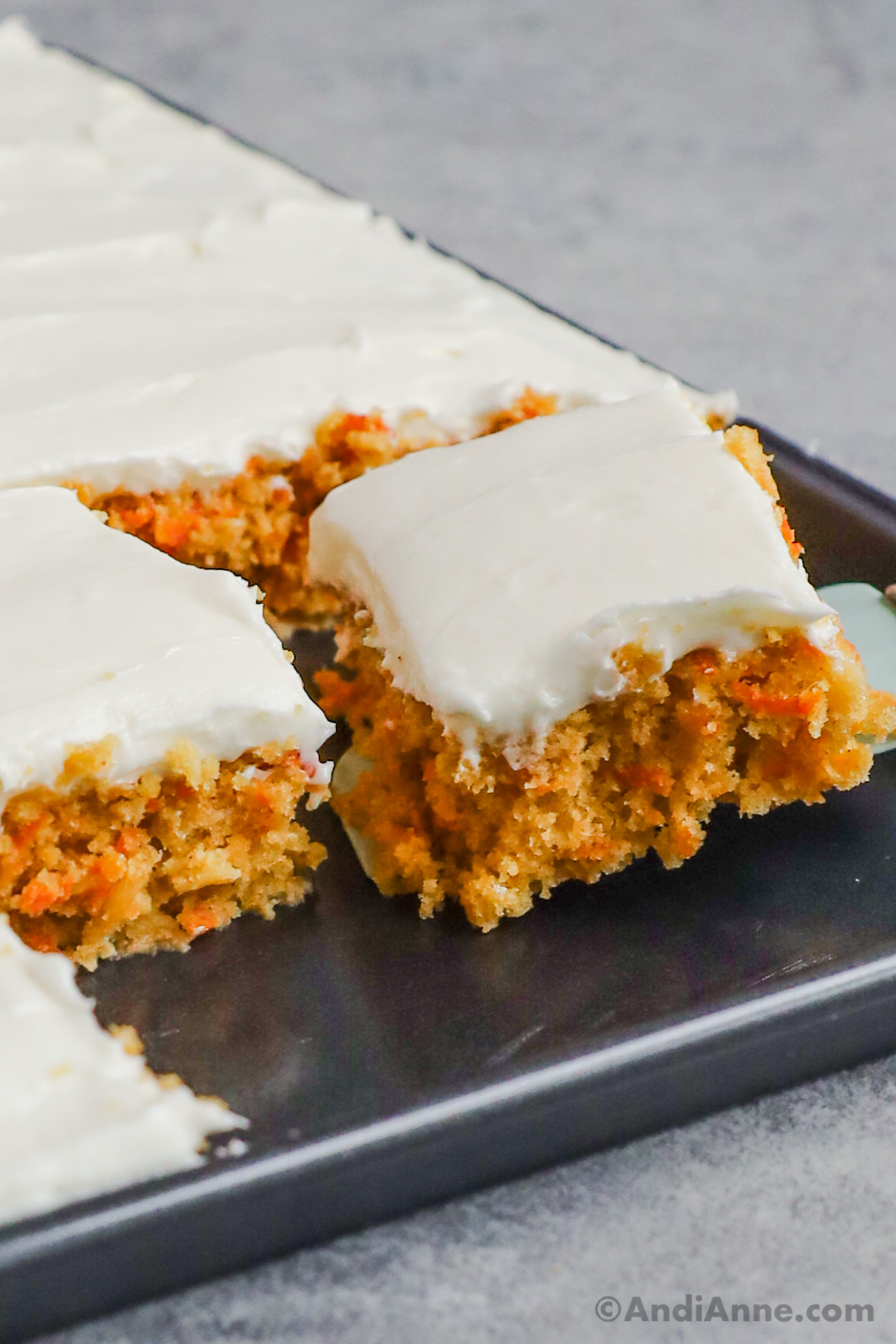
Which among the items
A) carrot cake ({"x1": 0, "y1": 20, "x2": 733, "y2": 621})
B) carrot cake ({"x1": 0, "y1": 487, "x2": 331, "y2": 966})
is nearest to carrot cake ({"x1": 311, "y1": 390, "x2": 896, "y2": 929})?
carrot cake ({"x1": 0, "y1": 487, "x2": 331, "y2": 966})

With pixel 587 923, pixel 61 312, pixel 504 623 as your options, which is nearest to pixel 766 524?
pixel 504 623

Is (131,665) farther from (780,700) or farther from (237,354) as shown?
(237,354)

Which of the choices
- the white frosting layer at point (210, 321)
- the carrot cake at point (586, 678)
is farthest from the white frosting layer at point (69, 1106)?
the white frosting layer at point (210, 321)

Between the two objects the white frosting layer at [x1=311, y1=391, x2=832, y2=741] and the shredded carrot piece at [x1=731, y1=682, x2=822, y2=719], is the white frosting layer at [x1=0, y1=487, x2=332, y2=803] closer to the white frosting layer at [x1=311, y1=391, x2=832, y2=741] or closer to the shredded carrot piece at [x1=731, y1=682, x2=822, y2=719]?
the white frosting layer at [x1=311, y1=391, x2=832, y2=741]

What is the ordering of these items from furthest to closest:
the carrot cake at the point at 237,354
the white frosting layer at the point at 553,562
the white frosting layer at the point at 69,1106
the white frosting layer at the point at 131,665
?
the carrot cake at the point at 237,354
the white frosting layer at the point at 553,562
the white frosting layer at the point at 131,665
the white frosting layer at the point at 69,1106

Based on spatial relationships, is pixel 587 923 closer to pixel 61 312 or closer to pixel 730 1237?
pixel 730 1237

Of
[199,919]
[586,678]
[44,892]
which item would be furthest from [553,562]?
[44,892]

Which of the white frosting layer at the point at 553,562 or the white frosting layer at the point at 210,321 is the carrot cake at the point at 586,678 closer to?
the white frosting layer at the point at 553,562
